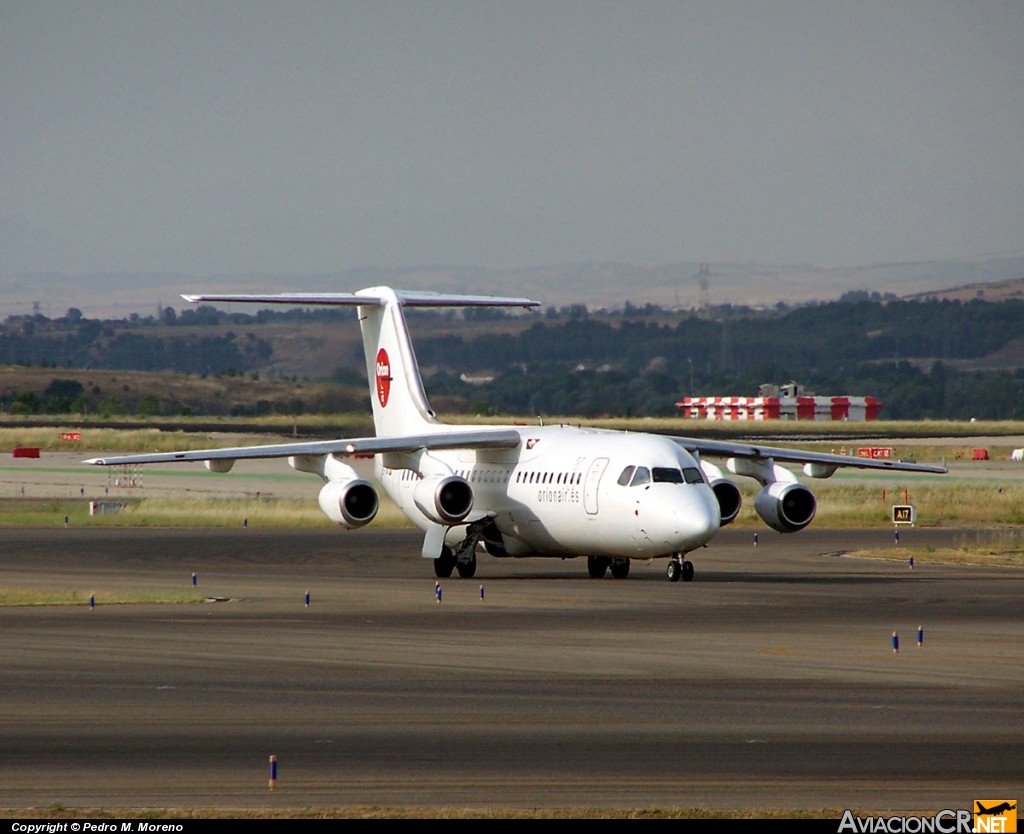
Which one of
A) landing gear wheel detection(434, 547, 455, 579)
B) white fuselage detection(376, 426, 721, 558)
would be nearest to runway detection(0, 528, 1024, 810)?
white fuselage detection(376, 426, 721, 558)

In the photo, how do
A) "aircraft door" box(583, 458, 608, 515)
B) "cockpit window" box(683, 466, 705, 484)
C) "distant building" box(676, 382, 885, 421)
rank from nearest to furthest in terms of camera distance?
"cockpit window" box(683, 466, 705, 484), "aircraft door" box(583, 458, 608, 515), "distant building" box(676, 382, 885, 421)

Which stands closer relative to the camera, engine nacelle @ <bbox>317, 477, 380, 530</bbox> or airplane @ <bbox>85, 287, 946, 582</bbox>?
airplane @ <bbox>85, 287, 946, 582</bbox>

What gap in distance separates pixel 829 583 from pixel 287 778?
21.1m

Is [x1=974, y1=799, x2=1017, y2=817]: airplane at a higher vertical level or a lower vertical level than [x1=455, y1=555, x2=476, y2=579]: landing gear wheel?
higher

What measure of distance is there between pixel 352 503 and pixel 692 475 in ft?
Answer: 22.4

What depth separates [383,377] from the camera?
40438 millimetres

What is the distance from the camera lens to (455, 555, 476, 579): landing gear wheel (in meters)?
35.9

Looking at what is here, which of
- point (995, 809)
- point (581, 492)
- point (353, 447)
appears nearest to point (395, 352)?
point (353, 447)

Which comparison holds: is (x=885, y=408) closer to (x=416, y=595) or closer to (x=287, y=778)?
(x=416, y=595)

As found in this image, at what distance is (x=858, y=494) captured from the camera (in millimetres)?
59719

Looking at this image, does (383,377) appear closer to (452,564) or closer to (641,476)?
(452,564)

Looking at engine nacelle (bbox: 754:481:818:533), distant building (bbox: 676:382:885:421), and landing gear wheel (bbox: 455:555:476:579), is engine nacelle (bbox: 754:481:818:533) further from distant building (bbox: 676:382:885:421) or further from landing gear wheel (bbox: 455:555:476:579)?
distant building (bbox: 676:382:885:421)

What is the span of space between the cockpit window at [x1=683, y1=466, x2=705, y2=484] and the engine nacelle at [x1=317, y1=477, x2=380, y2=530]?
6.28 meters

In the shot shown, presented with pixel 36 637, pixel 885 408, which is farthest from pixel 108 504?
pixel 885 408
